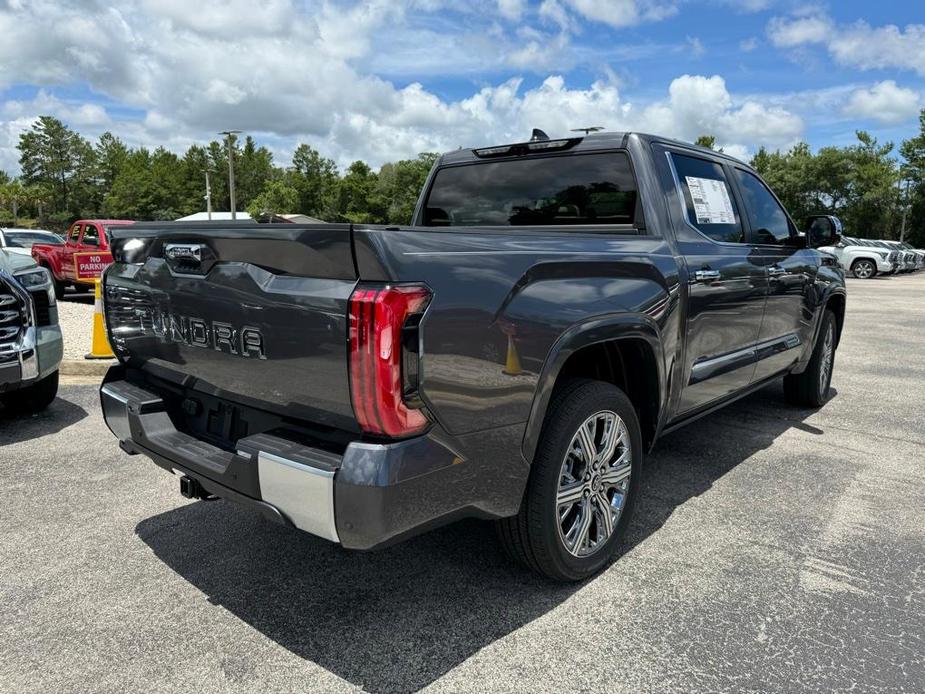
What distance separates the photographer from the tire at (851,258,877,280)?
89.5ft

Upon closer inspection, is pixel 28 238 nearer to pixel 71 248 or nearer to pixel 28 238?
pixel 28 238

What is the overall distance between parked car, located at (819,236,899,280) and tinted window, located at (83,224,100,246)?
25330 mm

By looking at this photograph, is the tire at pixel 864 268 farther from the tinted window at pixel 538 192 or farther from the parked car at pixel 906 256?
the tinted window at pixel 538 192

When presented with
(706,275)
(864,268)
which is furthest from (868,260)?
(706,275)

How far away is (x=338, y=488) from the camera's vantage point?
2.05 m

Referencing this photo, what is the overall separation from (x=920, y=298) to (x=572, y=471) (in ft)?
60.8

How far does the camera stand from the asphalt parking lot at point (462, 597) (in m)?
2.34

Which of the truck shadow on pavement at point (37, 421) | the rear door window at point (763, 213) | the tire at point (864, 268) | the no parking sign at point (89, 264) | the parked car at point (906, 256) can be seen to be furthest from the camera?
the parked car at point (906, 256)

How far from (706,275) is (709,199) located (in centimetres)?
62

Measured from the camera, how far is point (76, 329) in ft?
30.4

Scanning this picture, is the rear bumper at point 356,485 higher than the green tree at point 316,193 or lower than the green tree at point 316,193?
lower

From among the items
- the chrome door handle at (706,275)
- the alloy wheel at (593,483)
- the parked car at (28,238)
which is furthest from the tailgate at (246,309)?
the parked car at (28,238)

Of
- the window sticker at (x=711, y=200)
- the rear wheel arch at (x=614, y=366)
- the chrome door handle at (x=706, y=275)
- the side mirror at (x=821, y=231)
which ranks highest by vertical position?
the window sticker at (x=711, y=200)

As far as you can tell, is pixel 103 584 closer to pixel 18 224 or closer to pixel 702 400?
pixel 702 400
